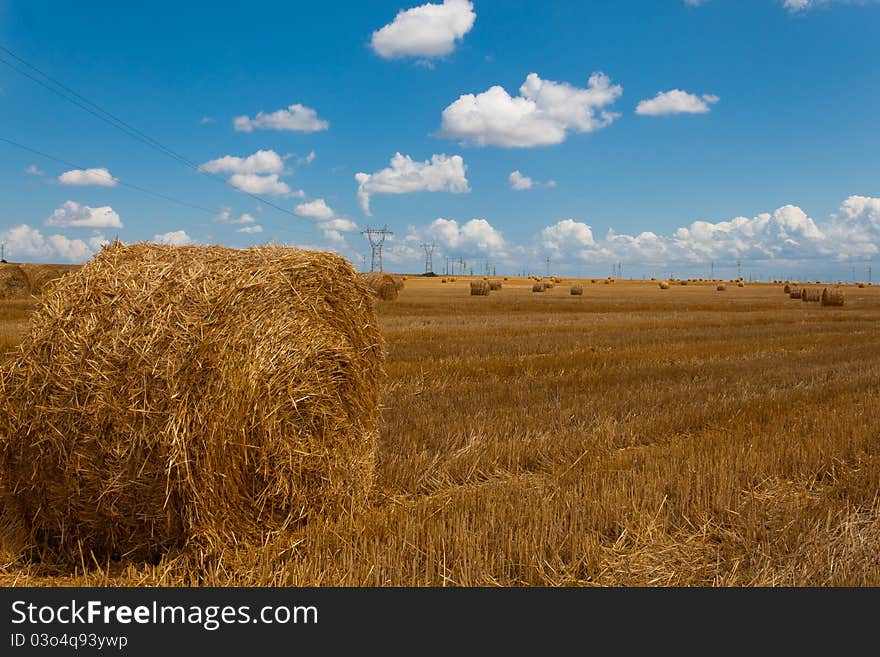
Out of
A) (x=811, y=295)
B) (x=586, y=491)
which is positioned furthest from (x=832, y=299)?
(x=586, y=491)

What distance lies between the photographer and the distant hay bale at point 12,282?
90.3 ft

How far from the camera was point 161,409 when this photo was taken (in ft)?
15.0

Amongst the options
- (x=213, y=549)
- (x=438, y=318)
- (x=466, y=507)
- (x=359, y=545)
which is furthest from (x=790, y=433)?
(x=438, y=318)

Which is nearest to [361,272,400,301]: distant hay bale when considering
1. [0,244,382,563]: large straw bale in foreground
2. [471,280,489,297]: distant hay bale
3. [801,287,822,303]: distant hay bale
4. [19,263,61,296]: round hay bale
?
[471,280,489,297]: distant hay bale

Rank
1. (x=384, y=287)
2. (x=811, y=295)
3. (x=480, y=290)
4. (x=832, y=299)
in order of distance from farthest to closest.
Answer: (x=480, y=290) < (x=811, y=295) < (x=832, y=299) < (x=384, y=287)

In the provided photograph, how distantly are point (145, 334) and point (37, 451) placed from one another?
115cm

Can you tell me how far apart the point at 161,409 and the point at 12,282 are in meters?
28.1

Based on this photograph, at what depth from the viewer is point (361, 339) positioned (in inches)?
261

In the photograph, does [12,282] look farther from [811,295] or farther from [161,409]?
[811,295]

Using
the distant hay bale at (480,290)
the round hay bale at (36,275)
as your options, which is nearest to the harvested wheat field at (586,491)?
the round hay bale at (36,275)

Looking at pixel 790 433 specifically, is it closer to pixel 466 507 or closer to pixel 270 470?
pixel 466 507

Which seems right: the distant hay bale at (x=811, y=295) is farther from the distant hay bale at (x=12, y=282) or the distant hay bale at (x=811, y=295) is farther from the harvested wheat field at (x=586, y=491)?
the distant hay bale at (x=12, y=282)

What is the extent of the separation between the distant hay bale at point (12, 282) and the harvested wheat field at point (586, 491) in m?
22.9

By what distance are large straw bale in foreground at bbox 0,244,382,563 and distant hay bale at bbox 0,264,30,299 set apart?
26431mm
